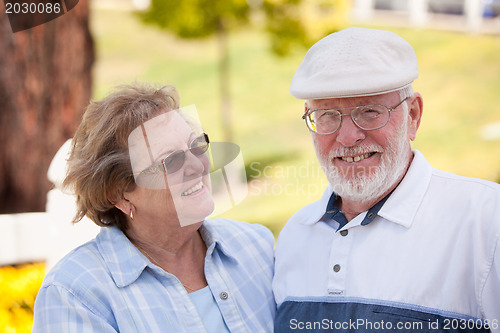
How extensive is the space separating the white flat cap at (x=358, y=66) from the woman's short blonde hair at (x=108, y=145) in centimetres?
62

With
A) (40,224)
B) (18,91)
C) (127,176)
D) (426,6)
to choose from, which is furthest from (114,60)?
(127,176)

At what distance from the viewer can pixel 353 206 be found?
2.31m

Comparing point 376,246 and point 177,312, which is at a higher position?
point 376,246

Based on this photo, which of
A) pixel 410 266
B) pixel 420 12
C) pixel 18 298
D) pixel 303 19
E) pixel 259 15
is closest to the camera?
pixel 410 266

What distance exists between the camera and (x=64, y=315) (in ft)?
6.49

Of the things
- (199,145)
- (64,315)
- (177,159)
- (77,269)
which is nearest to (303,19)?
(199,145)

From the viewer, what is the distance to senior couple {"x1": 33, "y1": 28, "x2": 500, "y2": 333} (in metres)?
2.01

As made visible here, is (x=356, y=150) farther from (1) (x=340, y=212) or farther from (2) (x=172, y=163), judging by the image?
(2) (x=172, y=163)

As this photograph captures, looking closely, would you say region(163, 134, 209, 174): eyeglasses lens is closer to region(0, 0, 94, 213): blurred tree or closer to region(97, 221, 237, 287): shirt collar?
region(97, 221, 237, 287): shirt collar

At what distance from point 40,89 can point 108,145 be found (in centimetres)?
297

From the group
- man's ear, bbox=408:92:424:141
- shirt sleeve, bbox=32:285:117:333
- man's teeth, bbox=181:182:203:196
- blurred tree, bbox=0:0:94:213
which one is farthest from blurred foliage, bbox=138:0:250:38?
shirt sleeve, bbox=32:285:117:333

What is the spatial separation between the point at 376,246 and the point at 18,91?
3767 millimetres

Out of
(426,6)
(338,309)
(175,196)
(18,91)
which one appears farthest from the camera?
(426,6)

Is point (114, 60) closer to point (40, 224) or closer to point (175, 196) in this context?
point (40, 224)
